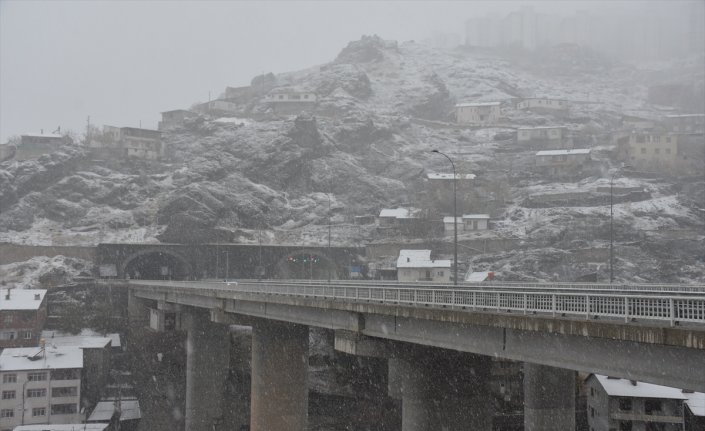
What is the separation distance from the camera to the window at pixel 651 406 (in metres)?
51.8

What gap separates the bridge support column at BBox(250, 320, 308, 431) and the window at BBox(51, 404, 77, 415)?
28799 millimetres

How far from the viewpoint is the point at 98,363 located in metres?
76.1

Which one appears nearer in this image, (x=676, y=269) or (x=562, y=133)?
(x=676, y=269)

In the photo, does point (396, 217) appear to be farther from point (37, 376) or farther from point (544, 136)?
point (37, 376)

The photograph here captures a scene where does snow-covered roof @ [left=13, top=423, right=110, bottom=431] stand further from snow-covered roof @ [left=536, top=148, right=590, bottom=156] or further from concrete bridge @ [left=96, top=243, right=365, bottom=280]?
snow-covered roof @ [left=536, top=148, right=590, bottom=156]

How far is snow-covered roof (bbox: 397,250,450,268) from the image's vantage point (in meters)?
98.8

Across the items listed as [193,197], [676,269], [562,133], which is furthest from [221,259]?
[562,133]

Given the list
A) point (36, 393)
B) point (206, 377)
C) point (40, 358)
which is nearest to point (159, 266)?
point (40, 358)

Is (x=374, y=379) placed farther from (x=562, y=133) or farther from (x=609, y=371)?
(x=562, y=133)

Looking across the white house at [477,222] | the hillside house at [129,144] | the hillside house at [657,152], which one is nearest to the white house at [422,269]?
the white house at [477,222]

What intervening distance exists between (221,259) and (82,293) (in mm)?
23359

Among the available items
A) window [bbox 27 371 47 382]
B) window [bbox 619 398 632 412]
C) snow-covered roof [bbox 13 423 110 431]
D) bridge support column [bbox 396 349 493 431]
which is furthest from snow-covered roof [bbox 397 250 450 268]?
bridge support column [bbox 396 349 493 431]

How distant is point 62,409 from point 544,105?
6465 inches

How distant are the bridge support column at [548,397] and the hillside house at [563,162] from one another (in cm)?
11564
